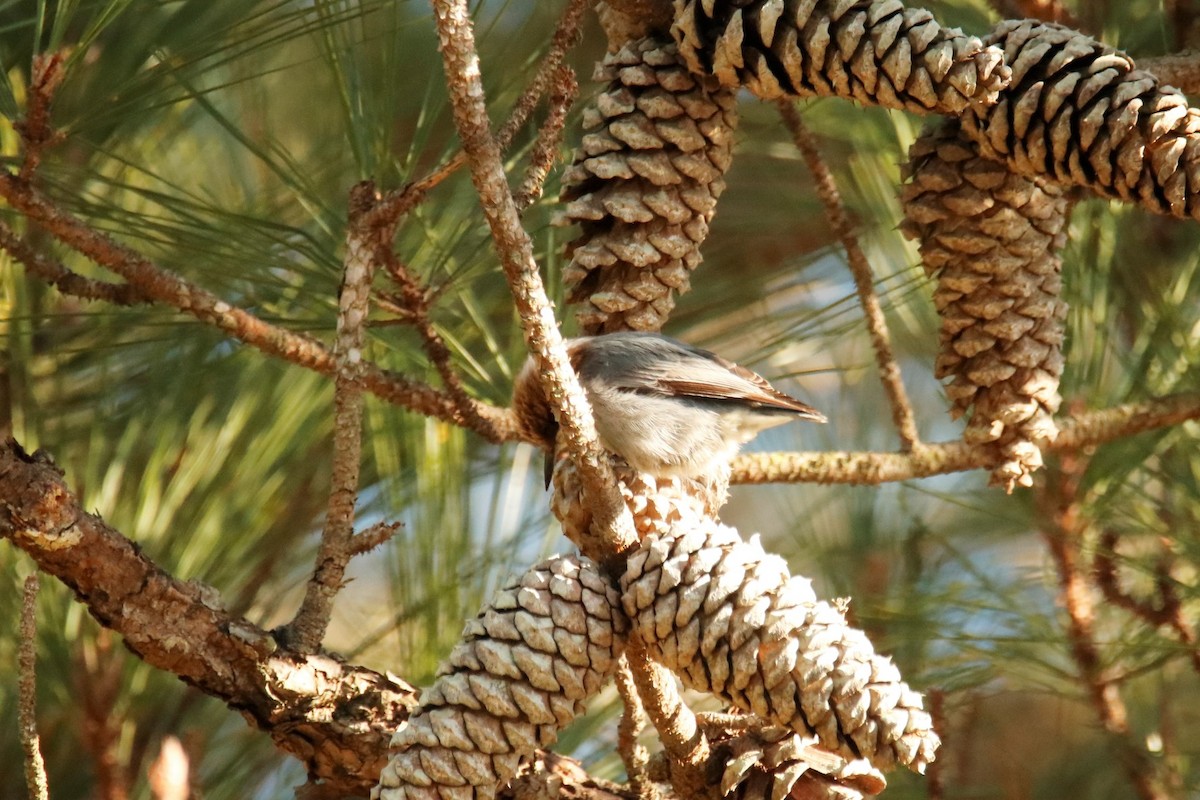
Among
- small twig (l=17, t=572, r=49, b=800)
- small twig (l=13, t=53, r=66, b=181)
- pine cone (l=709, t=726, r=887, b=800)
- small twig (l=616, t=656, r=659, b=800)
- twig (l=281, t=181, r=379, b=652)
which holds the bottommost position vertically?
pine cone (l=709, t=726, r=887, b=800)

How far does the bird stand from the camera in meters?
1.59

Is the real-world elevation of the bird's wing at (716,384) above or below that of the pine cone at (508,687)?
above

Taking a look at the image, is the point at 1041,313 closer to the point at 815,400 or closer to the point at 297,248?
the point at 297,248

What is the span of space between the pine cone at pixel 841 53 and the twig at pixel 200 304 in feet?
1.85

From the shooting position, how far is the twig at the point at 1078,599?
2.28 metres

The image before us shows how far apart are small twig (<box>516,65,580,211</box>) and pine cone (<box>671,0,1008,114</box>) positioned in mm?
256

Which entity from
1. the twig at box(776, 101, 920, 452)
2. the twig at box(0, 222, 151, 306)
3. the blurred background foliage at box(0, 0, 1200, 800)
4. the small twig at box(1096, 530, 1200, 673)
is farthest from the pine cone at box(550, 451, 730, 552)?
the small twig at box(1096, 530, 1200, 673)

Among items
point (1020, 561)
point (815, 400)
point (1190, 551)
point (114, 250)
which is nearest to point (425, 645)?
point (114, 250)

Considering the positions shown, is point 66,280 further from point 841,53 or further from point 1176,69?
point 1176,69

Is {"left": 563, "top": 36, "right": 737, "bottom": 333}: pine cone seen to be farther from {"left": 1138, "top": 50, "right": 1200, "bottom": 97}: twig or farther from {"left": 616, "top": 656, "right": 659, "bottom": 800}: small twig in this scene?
{"left": 1138, "top": 50, "right": 1200, "bottom": 97}: twig

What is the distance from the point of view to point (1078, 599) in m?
2.36

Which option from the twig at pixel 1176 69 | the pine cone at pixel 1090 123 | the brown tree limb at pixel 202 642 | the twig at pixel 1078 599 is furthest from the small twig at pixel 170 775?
the twig at pixel 1078 599

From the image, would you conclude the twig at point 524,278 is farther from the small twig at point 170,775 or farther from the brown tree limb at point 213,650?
the small twig at point 170,775

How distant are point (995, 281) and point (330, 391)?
129cm
